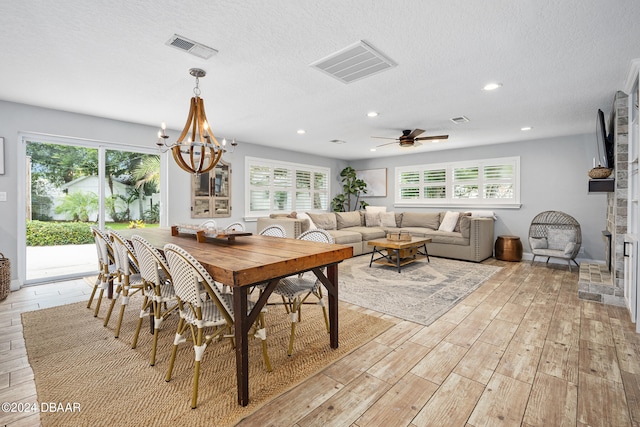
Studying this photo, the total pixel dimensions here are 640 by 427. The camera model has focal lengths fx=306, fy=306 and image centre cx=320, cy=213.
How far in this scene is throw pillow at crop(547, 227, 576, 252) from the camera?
5.30 metres

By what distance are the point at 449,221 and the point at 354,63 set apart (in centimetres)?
451

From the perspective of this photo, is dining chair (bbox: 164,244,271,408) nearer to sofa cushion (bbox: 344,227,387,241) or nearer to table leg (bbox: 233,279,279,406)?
table leg (bbox: 233,279,279,406)

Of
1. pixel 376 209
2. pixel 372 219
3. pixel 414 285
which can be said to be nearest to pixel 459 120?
pixel 414 285

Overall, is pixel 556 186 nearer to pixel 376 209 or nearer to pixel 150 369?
Answer: pixel 376 209

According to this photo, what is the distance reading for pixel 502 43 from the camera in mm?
2334

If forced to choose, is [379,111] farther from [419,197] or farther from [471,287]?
[419,197]

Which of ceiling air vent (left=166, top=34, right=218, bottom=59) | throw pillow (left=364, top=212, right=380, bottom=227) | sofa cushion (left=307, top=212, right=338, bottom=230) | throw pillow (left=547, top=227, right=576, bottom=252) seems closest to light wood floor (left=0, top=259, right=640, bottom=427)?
ceiling air vent (left=166, top=34, right=218, bottom=59)

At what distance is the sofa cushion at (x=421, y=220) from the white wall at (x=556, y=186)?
1203 millimetres

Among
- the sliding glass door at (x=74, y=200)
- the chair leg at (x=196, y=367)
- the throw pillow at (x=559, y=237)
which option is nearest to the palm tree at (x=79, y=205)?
the sliding glass door at (x=74, y=200)

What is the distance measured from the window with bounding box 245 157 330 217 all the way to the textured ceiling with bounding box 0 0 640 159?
84.7 inches

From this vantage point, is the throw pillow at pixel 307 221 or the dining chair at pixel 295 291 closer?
the dining chair at pixel 295 291

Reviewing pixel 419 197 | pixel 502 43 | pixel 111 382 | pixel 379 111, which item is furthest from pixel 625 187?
pixel 111 382

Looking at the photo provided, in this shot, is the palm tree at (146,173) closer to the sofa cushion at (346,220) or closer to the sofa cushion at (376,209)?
the sofa cushion at (346,220)

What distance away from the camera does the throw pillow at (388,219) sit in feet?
23.6
